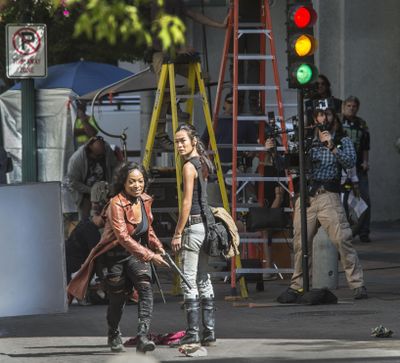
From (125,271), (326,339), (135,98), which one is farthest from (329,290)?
(135,98)

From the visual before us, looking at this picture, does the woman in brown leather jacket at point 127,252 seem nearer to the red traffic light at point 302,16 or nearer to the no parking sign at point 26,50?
the red traffic light at point 302,16

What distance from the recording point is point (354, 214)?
19156mm

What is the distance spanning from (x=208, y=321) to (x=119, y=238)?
1093mm

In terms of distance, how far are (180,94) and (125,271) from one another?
540 centimetres

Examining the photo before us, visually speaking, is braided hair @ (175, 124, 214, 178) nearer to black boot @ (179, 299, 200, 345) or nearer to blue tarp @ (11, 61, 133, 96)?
black boot @ (179, 299, 200, 345)

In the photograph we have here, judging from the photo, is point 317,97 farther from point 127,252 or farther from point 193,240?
point 127,252

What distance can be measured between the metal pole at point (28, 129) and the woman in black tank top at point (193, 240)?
20.8ft

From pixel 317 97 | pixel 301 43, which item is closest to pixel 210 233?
pixel 301 43

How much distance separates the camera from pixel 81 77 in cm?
2502

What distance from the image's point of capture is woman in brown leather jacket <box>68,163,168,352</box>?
11.3 meters

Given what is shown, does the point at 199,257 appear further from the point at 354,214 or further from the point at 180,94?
the point at 354,214

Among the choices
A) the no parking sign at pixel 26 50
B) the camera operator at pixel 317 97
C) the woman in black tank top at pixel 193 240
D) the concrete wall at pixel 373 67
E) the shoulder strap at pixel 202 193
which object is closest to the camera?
the woman in black tank top at pixel 193 240

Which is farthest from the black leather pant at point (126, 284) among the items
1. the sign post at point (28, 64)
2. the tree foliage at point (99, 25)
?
the sign post at point (28, 64)

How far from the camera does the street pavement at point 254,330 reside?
37.0 ft
